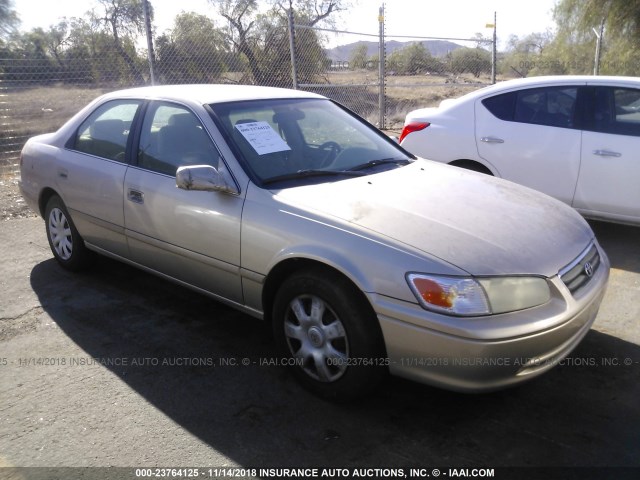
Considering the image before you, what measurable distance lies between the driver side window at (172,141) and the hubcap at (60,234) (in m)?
1.25

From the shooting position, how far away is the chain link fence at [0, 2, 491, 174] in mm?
8555

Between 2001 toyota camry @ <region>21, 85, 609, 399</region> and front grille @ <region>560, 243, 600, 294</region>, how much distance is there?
1 centimetres

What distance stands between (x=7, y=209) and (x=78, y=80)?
2.66 meters

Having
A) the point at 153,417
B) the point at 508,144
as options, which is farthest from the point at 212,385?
the point at 508,144

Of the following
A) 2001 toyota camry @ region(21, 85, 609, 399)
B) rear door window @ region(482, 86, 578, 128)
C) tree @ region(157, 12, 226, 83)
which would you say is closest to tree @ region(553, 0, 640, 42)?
tree @ region(157, 12, 226, 83)

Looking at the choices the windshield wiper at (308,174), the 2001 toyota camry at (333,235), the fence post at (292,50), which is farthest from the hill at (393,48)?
the windshield wiper at (308,174)

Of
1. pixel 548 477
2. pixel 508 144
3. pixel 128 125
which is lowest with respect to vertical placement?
pixel 548 477

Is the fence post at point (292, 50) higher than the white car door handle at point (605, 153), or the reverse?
the fence post at point (292, 50)

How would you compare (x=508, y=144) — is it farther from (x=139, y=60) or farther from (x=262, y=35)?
(x=262, y=35)

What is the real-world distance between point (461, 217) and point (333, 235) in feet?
2.35

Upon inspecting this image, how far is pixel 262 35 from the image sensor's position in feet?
36.0

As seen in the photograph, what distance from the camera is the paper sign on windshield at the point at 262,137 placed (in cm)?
364

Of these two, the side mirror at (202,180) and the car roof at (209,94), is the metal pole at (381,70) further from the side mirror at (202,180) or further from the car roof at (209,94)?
the side mirror at (202,180)

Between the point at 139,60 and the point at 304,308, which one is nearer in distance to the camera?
the point at 304,308
